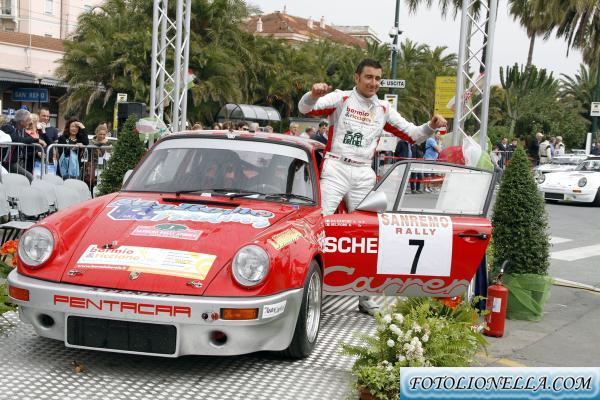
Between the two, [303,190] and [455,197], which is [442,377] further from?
[455,197]

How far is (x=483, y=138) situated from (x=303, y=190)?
368 cm

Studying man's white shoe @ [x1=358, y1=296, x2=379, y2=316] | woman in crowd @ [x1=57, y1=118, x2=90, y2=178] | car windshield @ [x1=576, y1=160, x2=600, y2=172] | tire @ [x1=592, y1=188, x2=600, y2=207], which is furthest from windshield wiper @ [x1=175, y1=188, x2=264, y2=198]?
car windshield @ [x1=576, y1=160, x2=600, y2=172]

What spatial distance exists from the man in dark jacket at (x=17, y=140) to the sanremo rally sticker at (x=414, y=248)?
617 centimetres

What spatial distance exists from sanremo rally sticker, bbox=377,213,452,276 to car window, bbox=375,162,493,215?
0.89 feet

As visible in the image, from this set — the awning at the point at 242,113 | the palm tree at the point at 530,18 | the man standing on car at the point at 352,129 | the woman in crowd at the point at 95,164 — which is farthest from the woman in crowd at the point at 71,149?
the palm tree at the point at 530,18

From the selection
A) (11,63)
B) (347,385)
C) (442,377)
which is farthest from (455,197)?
(11,63)

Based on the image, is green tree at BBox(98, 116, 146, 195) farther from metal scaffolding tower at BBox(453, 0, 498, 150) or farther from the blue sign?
the blue sign

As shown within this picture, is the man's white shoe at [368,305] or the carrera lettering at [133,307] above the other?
the carrera lettering at [133,307]

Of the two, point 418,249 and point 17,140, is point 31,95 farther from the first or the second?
point 418,249

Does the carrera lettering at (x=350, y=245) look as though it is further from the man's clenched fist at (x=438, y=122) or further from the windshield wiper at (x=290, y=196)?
the man's clenched fist at (x=438, y=122)

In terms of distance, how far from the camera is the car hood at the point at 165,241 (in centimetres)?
441

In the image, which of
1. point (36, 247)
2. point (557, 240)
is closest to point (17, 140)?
point (36, 247)

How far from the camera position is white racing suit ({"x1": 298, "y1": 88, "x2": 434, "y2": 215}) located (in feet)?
21.0

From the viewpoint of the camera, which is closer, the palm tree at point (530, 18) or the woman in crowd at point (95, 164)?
the woman in crowd at point (95, 164)
